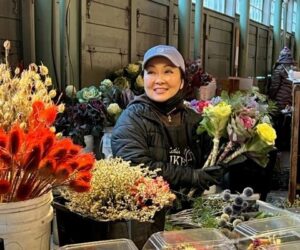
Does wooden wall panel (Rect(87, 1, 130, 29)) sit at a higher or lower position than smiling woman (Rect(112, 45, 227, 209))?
higher

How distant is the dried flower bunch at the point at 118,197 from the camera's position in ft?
3.20

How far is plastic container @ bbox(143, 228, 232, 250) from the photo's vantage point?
96cm

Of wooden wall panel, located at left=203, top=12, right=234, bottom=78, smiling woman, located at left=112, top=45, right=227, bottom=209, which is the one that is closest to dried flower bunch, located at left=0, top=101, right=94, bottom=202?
smiling woman, located at left=112, top=45, right=227, bottom=209

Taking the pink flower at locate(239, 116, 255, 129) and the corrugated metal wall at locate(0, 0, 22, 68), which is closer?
the pink flower at locate(239, 116, 255, 129)

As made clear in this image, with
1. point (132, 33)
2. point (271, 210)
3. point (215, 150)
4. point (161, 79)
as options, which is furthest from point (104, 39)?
point (271, 210)

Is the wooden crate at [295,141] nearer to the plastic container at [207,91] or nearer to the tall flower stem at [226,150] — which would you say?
the plastic container at [207,91]

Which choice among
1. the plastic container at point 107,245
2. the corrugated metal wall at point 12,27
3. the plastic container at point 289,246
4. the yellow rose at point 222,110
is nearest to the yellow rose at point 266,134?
the yellow rose at point 222,110

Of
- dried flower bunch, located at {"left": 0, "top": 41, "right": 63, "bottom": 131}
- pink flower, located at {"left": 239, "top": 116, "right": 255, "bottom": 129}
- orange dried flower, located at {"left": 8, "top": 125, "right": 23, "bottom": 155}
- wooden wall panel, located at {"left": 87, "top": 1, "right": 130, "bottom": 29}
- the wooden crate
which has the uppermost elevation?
wooden wall panel, located at {"left": 87, "top": 1, "right": 130, "bottom": 29}

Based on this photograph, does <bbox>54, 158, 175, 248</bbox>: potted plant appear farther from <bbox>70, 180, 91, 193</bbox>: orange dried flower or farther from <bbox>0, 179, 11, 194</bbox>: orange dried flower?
<bbox>0, 179, 11, 194</bbox>: orange dried flower

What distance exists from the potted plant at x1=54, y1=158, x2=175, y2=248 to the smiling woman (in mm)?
562

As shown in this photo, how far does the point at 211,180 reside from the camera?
5.12ft

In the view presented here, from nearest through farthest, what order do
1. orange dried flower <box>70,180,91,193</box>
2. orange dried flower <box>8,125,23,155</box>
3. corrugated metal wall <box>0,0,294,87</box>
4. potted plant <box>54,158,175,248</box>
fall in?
orange dried flower <box>8,125,23,155</box>, orange dried flower <box>70,180,91,193</box>, potted plant <box>54,158,175,248</box>, corrugated metal wall <box>0,0,294,87</box>

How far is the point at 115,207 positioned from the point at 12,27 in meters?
1.81

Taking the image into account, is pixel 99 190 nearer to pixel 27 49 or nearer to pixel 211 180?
pixel 211 180
